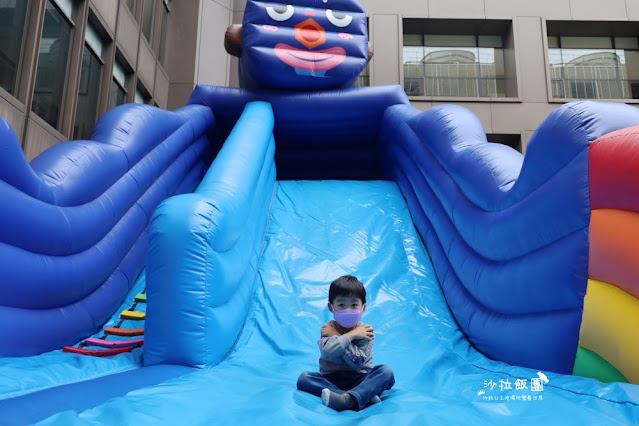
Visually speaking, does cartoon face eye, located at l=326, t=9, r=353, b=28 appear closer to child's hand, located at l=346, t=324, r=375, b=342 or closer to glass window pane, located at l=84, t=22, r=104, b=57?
glass window pane, located at l=84, t=22, r=104, b=57

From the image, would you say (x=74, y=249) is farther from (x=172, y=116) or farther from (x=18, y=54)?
(x=18, y=54)

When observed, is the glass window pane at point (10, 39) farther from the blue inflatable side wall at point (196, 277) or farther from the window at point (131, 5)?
the window at point (131, 5)

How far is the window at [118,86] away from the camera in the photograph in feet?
16.4

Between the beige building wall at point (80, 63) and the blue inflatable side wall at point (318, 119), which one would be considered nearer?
the beige building wall at point (80, 63)

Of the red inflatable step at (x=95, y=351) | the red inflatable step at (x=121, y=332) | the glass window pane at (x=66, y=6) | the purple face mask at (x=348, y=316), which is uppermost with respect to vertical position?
the glass window pane at (x=66, y=6)

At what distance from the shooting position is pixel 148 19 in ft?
19.6

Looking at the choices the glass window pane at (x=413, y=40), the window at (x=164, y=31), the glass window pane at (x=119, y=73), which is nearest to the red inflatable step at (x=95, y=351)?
the glass window pane at (x=119, y=73)

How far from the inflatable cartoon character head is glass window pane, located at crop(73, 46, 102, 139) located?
1.36 metres

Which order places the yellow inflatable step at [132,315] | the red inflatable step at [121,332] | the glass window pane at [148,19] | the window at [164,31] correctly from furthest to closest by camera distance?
1. the window at [164,31]
2. the glass window pane at [148,19]
3. the yellow inflatable step at [132,315]
4. the red inflatable step at [121,332]

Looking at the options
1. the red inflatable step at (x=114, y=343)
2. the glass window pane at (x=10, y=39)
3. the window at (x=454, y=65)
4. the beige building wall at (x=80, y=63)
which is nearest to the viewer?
the red inflatable step at (x=114, y=343)

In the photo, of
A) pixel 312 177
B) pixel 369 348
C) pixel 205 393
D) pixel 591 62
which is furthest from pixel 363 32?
pixel 591 62

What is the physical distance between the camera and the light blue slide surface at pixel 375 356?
1.05m

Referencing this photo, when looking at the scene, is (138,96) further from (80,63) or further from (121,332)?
(121,332)

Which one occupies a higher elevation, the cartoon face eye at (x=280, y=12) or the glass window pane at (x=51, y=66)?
the cartoon face eye at (x=280, y=12)
